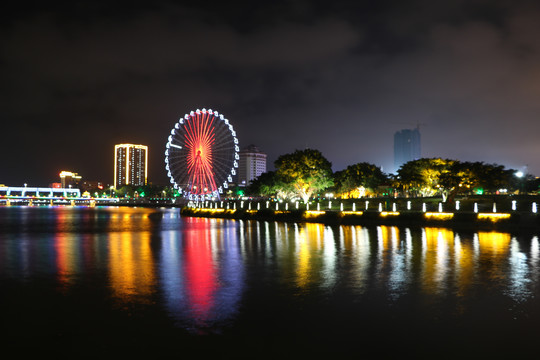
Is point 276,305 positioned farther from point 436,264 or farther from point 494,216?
point 494,216

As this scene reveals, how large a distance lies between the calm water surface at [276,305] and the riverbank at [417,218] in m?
15.4

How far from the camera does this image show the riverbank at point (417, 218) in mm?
32062

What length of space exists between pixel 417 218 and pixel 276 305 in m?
30.6

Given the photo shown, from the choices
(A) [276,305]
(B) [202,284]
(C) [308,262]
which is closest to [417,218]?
(C) [308,262]

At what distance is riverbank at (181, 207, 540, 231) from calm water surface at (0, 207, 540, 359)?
15389 mm

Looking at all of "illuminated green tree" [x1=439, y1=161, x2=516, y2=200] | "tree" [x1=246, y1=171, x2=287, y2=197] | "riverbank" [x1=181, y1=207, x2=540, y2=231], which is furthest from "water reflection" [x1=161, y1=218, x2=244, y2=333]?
"tree" [x1=246, y1=171, x2=287, y2=197]

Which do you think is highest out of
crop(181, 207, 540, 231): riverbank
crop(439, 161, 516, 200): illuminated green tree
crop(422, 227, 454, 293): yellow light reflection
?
crop(439, 161, 516, 200): illuminated green tree

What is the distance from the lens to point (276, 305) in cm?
990

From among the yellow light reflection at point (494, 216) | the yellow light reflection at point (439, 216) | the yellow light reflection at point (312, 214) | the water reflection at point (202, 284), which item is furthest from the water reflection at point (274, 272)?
the yellow light reflection at point (312, 214)

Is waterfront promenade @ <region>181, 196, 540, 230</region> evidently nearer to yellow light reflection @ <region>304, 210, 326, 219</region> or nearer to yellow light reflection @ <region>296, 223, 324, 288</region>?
yellow light reflection @ <region>304, 210, 326, 219</region>

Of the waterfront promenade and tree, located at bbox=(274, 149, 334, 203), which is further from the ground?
tree, located at bbox=(274, 149, 334, 203)

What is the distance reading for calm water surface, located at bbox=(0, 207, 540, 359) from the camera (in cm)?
720

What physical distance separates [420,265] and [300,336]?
9.26 metres

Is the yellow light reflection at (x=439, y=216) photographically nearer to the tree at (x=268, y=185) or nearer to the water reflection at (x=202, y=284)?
the water reflection at (x=202, y=284)
